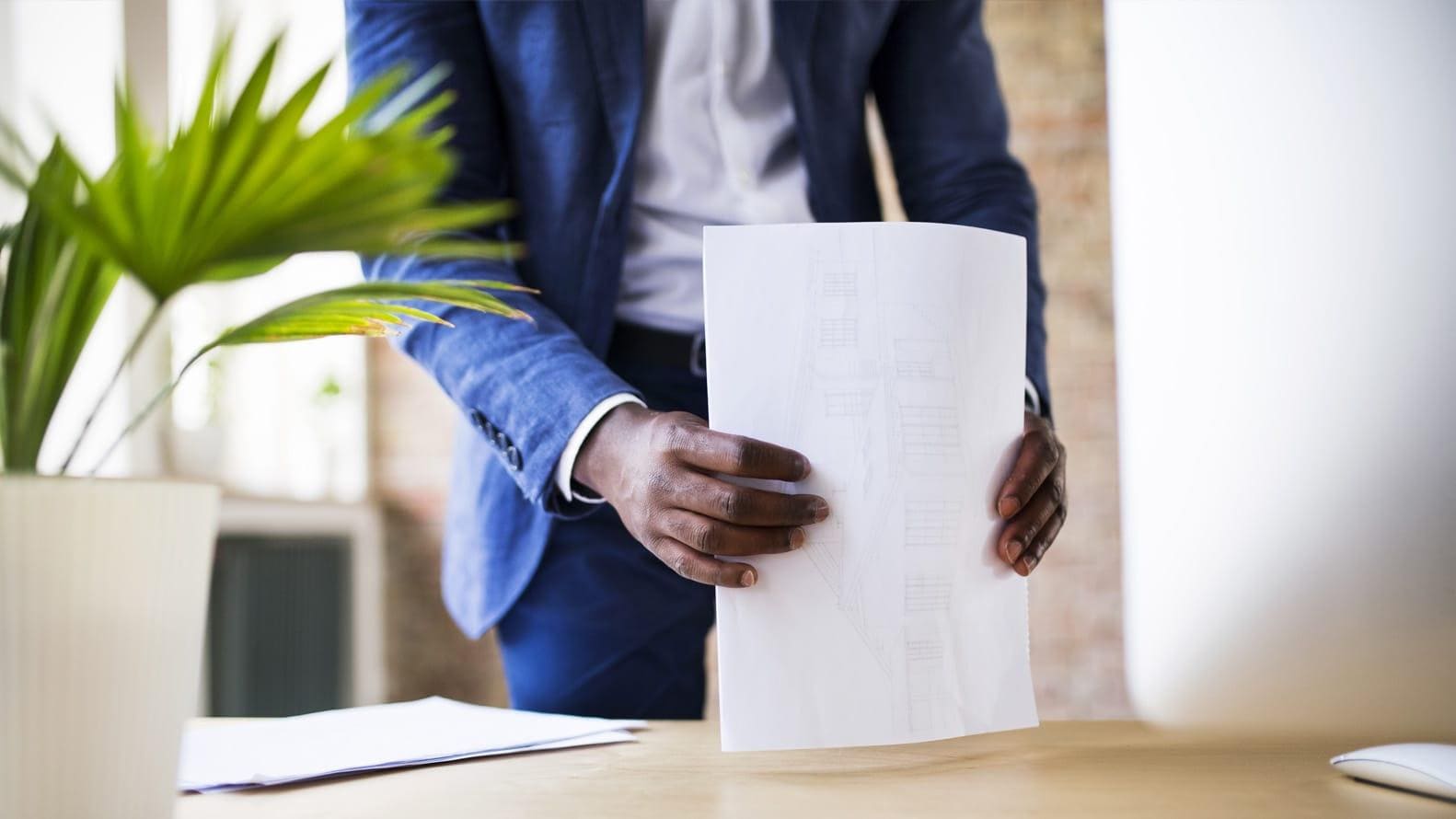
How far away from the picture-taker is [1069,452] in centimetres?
393

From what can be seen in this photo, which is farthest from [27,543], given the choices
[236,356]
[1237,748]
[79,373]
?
[236,356]

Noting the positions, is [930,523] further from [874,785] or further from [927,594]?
[874,785]

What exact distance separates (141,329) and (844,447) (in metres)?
0.37

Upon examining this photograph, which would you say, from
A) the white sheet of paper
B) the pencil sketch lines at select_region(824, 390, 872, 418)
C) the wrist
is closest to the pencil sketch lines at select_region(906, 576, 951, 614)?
the white sheet of paper

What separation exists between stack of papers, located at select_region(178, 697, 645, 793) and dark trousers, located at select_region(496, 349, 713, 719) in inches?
8.5

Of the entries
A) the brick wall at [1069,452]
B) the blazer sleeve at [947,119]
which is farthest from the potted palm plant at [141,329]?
the brick wall at [1069,452]

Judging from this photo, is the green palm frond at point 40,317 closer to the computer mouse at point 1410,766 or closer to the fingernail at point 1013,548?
the fingernail at point 1013,548

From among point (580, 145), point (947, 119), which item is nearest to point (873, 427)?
point (580, 145)

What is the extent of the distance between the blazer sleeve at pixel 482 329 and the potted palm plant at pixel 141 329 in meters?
0.41

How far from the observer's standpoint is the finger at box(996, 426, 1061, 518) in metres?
0.72

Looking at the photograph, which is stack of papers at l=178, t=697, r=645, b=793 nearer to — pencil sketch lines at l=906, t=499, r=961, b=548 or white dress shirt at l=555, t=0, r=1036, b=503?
pencil sketch lines at l=906, t=499, r=961, b=548

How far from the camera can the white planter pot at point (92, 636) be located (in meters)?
0.43

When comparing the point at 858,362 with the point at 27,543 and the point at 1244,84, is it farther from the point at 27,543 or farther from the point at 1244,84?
the point at 27,543

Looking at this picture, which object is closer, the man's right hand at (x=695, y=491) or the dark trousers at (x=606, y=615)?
the man's right hand at (x=695, y=491)
